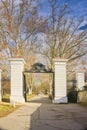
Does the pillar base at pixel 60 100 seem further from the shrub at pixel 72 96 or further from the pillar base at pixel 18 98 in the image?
the pillar base at pixel 18 98

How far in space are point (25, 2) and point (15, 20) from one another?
2.14 m

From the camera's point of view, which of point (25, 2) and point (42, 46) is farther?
point (42, 46)

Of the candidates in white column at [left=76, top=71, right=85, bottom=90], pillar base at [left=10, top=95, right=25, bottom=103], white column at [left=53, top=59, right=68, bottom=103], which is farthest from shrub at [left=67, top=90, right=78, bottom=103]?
pillar base at [left=10, top=95, right=25, bottom=103]

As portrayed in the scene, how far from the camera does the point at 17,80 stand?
26.7 metres

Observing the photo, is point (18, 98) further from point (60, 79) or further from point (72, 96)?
point (72, 96)

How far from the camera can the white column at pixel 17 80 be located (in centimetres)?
2653

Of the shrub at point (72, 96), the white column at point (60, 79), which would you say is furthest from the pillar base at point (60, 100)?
the shrub at point (72, 96)

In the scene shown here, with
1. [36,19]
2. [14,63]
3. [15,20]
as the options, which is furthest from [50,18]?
[14,63]

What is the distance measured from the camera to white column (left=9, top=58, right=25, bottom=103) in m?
26.5

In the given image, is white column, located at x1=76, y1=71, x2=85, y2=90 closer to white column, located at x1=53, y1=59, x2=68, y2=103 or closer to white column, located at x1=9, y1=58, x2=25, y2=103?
white column, located at x1=53, y1=59, x2=68, y2=103

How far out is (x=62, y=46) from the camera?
35.0m

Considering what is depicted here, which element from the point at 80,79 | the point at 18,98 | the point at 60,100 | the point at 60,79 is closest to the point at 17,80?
the point at 18,98

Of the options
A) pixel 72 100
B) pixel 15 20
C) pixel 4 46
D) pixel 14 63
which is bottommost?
pixel 72 100

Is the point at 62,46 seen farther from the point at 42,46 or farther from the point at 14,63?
the point at 14,63
